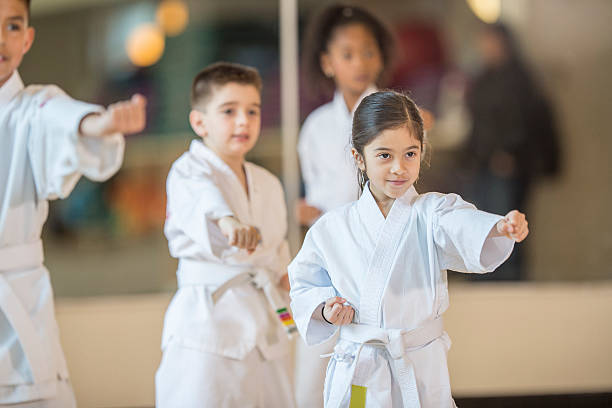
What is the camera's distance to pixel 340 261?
4.96 feet

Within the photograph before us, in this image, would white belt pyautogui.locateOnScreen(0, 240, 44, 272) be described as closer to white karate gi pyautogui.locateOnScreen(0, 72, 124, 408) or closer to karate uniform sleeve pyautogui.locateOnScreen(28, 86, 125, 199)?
white karate gi pyautogui.locateOnScreen(0, 72, 124, 408)

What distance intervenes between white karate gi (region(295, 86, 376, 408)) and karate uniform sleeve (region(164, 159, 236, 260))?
550 millimetres

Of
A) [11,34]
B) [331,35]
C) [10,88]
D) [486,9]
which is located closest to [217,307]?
[10,88]

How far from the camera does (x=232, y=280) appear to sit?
1.84 m

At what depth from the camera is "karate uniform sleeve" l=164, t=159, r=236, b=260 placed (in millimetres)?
1731

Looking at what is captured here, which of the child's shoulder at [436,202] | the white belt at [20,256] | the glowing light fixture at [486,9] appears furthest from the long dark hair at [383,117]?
the glowing light fixture at [486,9]

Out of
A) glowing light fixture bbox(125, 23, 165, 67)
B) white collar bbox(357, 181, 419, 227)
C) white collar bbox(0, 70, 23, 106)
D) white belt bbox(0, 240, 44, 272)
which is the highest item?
glowing light fixture bbox(125, 23, 165, 67)

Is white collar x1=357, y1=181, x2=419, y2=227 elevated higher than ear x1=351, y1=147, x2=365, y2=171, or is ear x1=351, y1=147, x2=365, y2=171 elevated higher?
ear x1=351, y1=147, x2=365, y2=171

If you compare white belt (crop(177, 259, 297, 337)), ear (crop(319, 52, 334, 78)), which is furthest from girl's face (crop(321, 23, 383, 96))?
white belt (crop(177, 259, 297, 337))

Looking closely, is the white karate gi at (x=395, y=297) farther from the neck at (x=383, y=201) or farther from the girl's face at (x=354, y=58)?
the girl's face at (x=354, y=58)

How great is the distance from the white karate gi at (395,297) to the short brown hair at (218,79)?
22.8 inches

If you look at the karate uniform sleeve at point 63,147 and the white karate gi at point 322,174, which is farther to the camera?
the white karate gi at point 322,174

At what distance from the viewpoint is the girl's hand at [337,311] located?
143 cm

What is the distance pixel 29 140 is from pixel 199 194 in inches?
18.5
